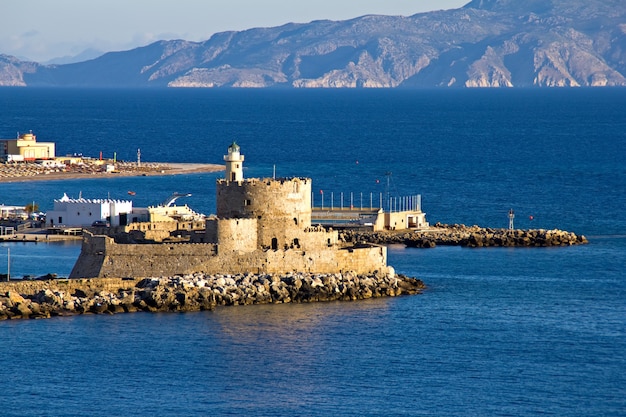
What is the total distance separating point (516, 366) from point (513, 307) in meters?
9.78

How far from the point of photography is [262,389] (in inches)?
1725

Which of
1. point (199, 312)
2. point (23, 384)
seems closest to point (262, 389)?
point (23, 384)

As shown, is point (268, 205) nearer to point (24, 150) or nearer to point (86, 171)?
point (86, 171)

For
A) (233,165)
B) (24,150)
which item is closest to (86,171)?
(24,150)

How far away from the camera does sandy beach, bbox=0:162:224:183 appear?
111 meters

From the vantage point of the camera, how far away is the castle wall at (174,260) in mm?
55844

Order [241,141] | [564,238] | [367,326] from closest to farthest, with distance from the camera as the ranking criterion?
[367,326]
[564,238]
[241,141]

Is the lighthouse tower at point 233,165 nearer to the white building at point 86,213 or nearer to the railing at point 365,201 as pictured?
the white building at point 86,213

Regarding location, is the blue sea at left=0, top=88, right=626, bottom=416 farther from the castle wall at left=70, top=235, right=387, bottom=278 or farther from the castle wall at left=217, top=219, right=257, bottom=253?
the castle wall at left=217, top=219, right=257, bottom=253

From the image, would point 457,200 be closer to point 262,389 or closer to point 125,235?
point 125,235

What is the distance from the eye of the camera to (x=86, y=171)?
115m

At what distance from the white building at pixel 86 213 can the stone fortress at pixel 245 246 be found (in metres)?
20.2

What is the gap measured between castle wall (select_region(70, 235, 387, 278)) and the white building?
20.8 m

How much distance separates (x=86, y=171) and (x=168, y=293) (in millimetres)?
62822
